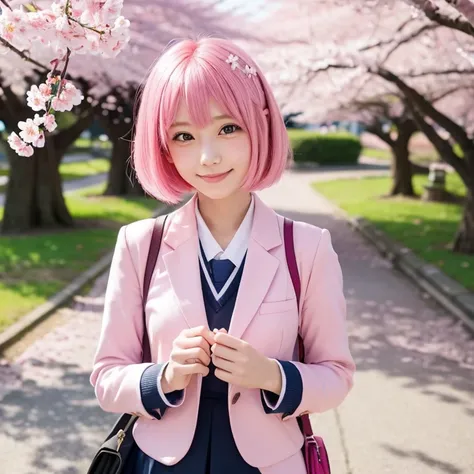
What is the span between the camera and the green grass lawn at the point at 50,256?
7691 millimetres

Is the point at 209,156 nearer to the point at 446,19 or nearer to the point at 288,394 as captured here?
the point at 288,394

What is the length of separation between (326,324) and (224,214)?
403mm

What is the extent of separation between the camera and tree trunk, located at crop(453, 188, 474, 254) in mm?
10672

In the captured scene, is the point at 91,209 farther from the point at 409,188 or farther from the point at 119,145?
the point at 409,188

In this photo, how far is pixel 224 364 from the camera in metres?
1.54

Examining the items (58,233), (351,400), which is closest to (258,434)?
(351,400)

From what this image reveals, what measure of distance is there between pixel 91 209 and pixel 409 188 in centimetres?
926

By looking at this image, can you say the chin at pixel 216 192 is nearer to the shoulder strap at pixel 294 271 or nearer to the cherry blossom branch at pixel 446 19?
the shoulder strap at pixel 294 271

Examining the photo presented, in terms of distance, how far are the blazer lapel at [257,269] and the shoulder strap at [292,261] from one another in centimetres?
2

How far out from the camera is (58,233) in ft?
42.0

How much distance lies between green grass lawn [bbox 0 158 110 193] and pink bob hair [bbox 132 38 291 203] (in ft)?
87.1

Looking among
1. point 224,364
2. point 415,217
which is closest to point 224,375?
point 224,364

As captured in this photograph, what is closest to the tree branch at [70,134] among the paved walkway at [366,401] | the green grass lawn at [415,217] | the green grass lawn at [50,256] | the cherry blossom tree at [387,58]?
→ the green grass lawn at [50,256]

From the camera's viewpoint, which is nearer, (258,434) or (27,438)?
(258,434)
